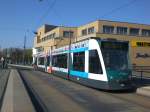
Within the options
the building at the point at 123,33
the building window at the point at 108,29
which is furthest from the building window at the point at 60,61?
the building window at the point at 108,29

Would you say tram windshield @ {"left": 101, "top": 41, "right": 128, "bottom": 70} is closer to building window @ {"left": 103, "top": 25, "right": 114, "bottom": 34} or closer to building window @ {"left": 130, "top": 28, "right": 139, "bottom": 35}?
building window @ {"left": 103, "top": 25, "right": 114, "bottom": 34}

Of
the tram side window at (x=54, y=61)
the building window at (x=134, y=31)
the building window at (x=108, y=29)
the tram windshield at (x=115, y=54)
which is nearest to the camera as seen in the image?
the tram windshield at (x=115, y=54)

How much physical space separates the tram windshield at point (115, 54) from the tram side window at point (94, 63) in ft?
1.75

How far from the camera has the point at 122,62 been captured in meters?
20.0

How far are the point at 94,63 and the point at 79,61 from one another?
3647mm

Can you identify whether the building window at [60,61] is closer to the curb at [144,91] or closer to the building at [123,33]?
the curb at [144,91]

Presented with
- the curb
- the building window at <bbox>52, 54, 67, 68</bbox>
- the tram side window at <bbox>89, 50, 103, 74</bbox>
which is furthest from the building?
the curb

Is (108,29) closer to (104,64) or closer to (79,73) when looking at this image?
(79,73)

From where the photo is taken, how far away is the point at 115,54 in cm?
2020

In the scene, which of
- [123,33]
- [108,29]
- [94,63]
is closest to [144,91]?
[94,63]

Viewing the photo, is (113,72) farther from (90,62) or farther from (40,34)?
(40,34)

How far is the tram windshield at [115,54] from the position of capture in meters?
19.7

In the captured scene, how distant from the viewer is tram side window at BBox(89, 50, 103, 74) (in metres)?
20.1

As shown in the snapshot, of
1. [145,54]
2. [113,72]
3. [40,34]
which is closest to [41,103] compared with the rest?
[113,72]
